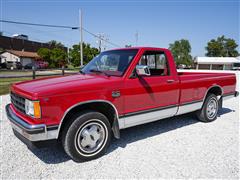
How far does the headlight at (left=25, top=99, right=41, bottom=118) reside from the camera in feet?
8.61

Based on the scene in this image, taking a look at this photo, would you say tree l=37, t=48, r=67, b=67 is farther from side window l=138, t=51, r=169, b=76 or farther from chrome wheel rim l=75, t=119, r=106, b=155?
chrome wheel rim l=75, t=119, r=106, b=155

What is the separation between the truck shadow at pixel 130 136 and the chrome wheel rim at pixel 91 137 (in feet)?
1.08

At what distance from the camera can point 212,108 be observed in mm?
5277

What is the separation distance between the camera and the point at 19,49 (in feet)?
203

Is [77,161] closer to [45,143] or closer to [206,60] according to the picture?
[45,143]

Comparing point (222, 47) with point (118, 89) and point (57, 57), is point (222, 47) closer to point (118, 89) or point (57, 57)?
point (57, 57)

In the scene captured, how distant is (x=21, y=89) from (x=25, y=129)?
70 cm

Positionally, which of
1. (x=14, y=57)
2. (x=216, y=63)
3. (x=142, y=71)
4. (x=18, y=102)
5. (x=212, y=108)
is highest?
(x=14, y=57)

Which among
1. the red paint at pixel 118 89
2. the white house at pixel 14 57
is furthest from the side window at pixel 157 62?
the white house at pixel 14 57

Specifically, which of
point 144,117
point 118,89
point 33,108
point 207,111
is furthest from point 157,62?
point 33,108

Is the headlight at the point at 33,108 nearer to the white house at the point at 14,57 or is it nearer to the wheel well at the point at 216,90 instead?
the wheel well at the point at 216,90

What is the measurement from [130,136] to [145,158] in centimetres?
97

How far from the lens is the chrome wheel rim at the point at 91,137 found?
3.09m

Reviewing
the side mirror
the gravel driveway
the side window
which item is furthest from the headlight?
the side window
